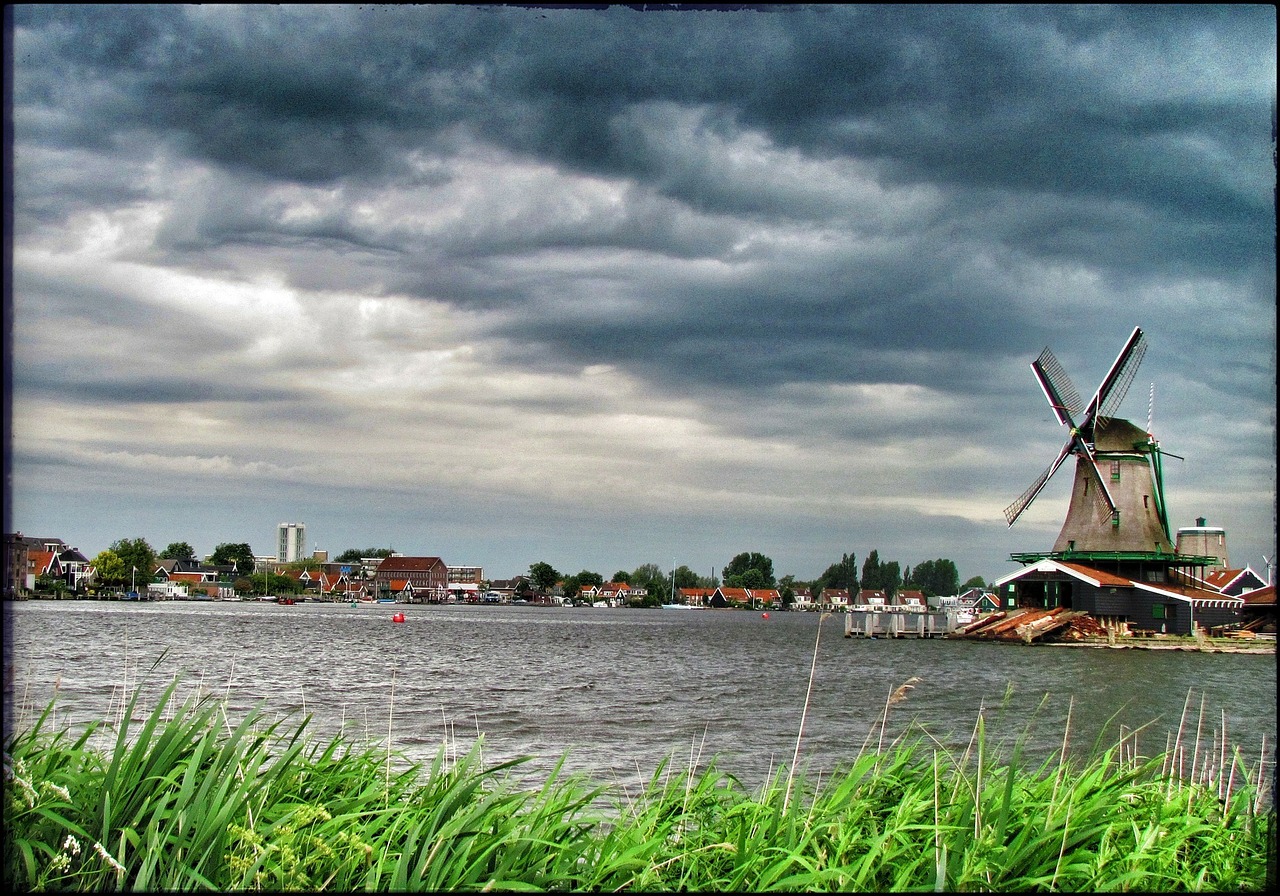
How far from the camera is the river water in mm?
15609

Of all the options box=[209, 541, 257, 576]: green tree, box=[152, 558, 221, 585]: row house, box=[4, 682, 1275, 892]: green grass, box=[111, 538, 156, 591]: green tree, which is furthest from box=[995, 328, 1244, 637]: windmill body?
box=[209, 541, 257, 576]: green tree

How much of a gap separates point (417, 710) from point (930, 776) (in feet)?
A: 54.0

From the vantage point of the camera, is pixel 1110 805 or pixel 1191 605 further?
pixel 1191 605

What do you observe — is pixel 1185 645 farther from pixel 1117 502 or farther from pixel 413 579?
pixel 413 579

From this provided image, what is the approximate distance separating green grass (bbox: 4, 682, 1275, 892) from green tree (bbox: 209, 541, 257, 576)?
7617 inches

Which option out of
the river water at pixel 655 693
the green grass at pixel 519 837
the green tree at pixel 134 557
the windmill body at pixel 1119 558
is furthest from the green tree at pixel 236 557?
the green grass at pixel 519 837

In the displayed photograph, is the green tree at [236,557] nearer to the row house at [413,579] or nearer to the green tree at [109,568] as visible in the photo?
the row house at [413,579]

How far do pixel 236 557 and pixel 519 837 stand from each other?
19982 cm

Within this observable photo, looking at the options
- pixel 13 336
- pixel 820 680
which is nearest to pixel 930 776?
pixel 13 336

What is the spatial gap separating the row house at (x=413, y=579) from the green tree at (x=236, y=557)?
76.3 ft

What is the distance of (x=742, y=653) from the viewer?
5275cm

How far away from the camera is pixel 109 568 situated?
13025cm

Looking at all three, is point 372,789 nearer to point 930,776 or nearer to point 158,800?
point 158,800

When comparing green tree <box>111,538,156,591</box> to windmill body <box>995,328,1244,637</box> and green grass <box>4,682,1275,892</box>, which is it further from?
green grass <box>4,682,1275,892</box>
